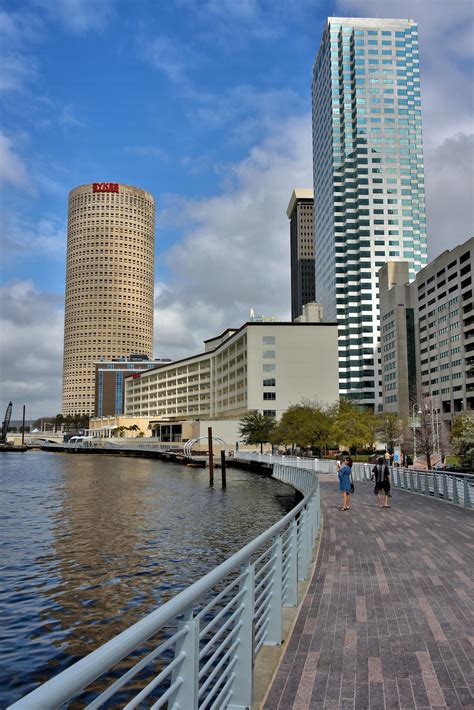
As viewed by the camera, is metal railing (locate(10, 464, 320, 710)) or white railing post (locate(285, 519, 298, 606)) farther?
white railing post (locate(285, 519, 298, 606))

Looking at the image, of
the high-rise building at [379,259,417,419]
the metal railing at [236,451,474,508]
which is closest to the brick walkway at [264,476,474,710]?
the metal railing at [236,451,474,508]

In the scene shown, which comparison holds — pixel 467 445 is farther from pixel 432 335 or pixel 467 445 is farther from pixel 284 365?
pixel 432 335

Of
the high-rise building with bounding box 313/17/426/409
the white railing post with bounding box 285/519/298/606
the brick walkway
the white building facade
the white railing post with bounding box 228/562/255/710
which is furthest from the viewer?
the high-rise building with bounding box 313/17/426/409

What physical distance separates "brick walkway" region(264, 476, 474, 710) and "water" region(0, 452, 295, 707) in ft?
14.9

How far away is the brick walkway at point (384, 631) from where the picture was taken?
493 cm

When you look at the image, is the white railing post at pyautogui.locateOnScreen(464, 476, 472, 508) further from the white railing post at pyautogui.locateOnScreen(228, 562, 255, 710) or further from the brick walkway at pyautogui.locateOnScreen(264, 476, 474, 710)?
the white railing post at pyautogui.locateOnScreen(228, 562, 255, 710)

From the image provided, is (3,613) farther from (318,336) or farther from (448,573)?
(318,336)

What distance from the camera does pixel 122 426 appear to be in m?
165

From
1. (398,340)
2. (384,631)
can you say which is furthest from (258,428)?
(384,631)

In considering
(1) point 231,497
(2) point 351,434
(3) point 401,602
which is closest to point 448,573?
(3) point 401,602

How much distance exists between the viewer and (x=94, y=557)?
59.8 feet

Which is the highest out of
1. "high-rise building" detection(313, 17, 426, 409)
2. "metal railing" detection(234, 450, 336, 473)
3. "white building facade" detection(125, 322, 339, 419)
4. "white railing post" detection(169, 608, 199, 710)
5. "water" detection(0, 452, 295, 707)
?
"high-rise building" detection(313, 17, 426, 409)

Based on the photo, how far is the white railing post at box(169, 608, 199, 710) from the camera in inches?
128

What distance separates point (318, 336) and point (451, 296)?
27927 mm
